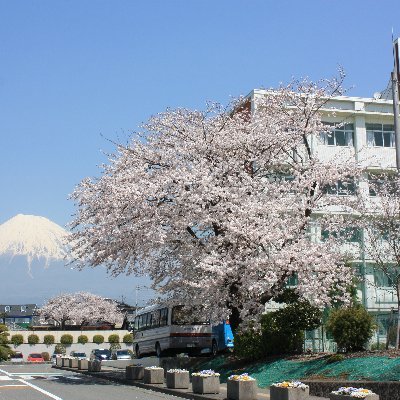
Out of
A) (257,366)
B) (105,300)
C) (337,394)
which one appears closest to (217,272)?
(257,366)

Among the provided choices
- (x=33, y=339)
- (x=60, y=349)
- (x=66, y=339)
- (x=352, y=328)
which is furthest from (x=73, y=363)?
(x=66, y=339)

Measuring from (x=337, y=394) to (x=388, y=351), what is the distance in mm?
6561

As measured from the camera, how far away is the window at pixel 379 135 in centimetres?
5553

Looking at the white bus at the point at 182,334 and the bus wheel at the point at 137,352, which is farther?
the bus wheel at the point at 137,352

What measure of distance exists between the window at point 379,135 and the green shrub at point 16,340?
56008mm

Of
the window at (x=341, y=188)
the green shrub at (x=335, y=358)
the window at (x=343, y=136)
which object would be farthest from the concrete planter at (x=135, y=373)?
the window at (x=343, y=136)

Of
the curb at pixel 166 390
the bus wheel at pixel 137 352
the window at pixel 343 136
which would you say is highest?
the window at pixel 343 136

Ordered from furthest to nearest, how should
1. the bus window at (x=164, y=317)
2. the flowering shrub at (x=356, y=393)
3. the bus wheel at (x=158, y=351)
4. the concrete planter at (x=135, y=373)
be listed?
the bus wheel at (x=158, y=351) → the bus window at (x=164, y=317) → the concrete planter at (x=135, y=373) → the flowering shrub at (x=356, y=393)

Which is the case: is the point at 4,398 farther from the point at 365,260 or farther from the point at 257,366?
the point at 365,260

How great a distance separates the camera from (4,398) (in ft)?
66.6

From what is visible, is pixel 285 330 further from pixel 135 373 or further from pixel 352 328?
→ pixel 135 373

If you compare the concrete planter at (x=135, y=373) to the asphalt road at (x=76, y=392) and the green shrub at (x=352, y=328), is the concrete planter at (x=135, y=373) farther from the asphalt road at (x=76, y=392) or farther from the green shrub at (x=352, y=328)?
the green shrub at (x=352, y=328)

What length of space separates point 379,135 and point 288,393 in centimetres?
4275

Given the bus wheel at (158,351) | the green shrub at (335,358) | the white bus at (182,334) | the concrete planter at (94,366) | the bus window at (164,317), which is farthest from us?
the bus wheel at (158,351)
